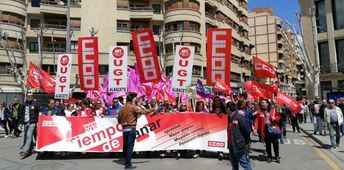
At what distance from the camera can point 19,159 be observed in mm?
11398

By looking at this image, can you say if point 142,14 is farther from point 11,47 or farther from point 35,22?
point 11,47

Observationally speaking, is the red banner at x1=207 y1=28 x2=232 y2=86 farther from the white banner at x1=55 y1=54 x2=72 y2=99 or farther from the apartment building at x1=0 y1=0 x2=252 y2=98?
the apartment building at x1=0 y1=0 x2=252 y2=98

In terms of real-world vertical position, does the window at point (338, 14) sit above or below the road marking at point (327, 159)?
above

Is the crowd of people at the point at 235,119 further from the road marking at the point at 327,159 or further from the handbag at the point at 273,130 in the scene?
the road marking at the point at 327,159

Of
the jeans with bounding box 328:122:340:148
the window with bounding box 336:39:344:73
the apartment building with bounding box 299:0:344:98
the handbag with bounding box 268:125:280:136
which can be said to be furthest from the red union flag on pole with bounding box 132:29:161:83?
the window with bounding box 336:39:344:73

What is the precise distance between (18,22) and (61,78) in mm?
29969

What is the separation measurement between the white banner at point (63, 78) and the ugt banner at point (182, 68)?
4669mm

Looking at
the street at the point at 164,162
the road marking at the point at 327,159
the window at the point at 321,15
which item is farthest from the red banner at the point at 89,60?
the window at the point at 321,15

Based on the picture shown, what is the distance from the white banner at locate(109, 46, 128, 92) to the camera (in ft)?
49.7

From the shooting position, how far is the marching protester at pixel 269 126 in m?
10.9

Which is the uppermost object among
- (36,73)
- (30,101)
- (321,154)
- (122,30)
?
(122,30)

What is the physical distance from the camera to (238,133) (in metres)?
7.58

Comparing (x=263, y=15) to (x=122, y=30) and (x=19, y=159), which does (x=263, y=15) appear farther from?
(x=19, y=159)

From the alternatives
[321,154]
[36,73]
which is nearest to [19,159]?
[321,154]
